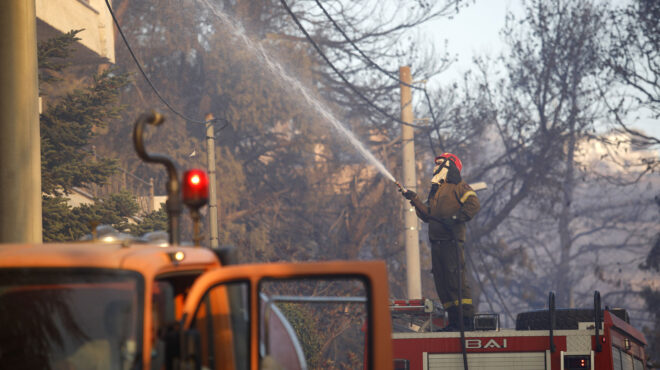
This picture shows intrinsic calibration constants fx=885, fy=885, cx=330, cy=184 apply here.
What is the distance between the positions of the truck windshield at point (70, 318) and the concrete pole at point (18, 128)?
3.50 metres

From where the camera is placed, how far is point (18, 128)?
6.85 m

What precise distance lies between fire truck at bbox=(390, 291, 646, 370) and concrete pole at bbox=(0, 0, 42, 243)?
329cm

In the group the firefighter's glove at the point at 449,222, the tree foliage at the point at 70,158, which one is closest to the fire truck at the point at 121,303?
the firefighter's glove at the point at 449,222

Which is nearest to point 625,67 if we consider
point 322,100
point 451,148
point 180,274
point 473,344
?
point 451,148

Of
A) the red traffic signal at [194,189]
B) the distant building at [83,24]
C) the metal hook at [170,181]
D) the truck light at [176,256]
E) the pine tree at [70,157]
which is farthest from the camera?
the distant building at [83,24]

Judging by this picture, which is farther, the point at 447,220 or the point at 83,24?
the point at 83,24

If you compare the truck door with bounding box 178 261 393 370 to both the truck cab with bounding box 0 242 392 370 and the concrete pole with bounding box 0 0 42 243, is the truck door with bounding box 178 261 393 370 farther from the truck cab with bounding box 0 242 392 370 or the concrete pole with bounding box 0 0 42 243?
the concrete pole with bounding box 0 0 42 243

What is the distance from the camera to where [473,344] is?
8.32m

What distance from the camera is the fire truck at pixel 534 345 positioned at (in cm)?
785

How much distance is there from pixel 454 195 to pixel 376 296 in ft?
22.2

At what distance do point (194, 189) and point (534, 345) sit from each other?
5064 mm

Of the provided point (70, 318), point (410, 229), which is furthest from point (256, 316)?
point (410, 229)

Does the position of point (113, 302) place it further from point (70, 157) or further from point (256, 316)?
point (70, 157)

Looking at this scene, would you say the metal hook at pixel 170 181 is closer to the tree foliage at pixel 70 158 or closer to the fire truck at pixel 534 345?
the fire truck at pixel 534 345
